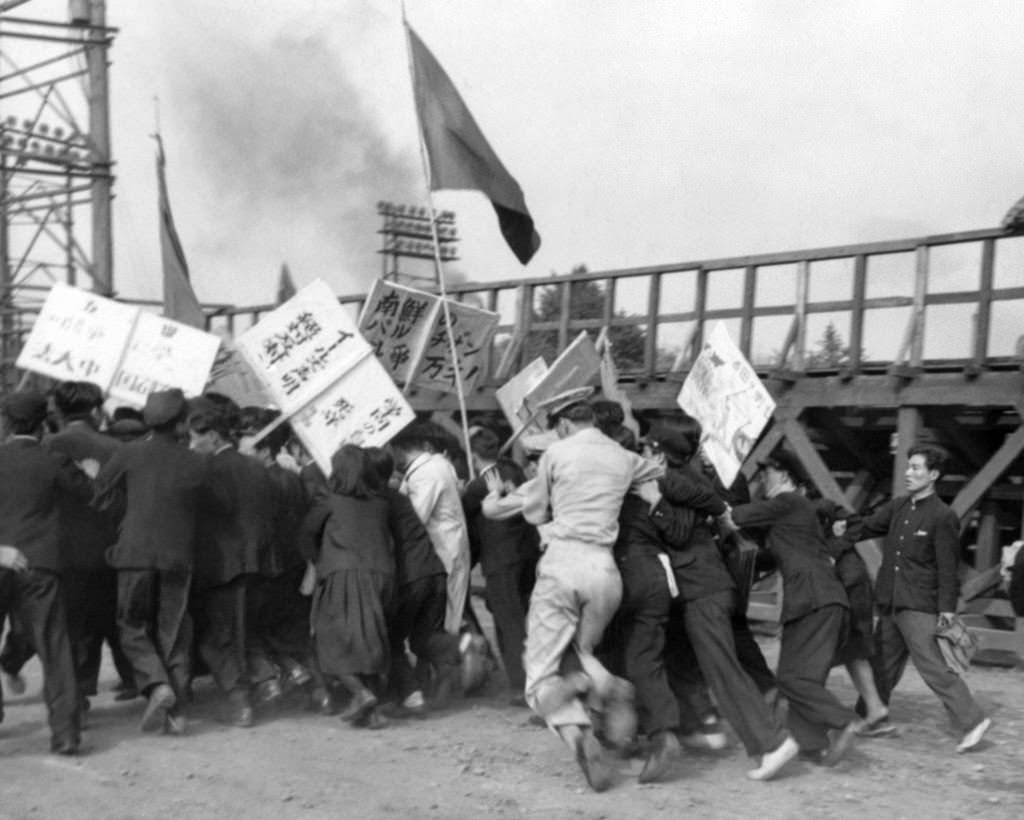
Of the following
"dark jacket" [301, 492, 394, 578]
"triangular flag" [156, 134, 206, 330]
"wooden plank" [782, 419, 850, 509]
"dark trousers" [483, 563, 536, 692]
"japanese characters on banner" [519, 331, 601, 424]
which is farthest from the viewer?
"wooden plank" [782, 419, 850, 509]

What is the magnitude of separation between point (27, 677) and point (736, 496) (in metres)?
4.66

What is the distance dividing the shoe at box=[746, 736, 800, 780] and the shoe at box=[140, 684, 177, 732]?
9.76ft

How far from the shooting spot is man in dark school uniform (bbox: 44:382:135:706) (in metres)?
7.90

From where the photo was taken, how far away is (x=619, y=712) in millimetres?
6758

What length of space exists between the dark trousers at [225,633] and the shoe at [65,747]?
1088mm

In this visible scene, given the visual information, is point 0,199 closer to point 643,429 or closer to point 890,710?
point 643,429

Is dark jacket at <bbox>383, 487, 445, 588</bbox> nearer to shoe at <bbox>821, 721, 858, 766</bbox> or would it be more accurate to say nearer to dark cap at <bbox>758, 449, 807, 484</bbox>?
dark cap at <bbox>758, 449, 807, 484</bbox>

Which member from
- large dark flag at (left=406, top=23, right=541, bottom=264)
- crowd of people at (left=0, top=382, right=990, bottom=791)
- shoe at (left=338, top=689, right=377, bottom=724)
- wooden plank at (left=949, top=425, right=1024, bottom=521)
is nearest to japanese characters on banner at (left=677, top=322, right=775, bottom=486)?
crowd of people at (left=0, top=382, right=990, bottom=791)

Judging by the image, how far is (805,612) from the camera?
24.0 feet

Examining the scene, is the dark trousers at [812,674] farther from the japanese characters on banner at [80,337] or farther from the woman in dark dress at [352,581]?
the japanese characters on banner at [80,337]

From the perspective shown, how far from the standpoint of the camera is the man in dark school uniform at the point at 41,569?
22.9 ft

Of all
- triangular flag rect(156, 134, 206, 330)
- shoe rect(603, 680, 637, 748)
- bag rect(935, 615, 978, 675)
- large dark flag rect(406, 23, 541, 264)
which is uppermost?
large dark flag rect(406, 23, 541, 264)

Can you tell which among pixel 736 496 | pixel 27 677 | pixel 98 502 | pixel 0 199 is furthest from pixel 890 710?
pixel 0 199

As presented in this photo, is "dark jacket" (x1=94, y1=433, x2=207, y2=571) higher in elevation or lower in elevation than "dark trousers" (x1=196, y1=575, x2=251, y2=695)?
higher
